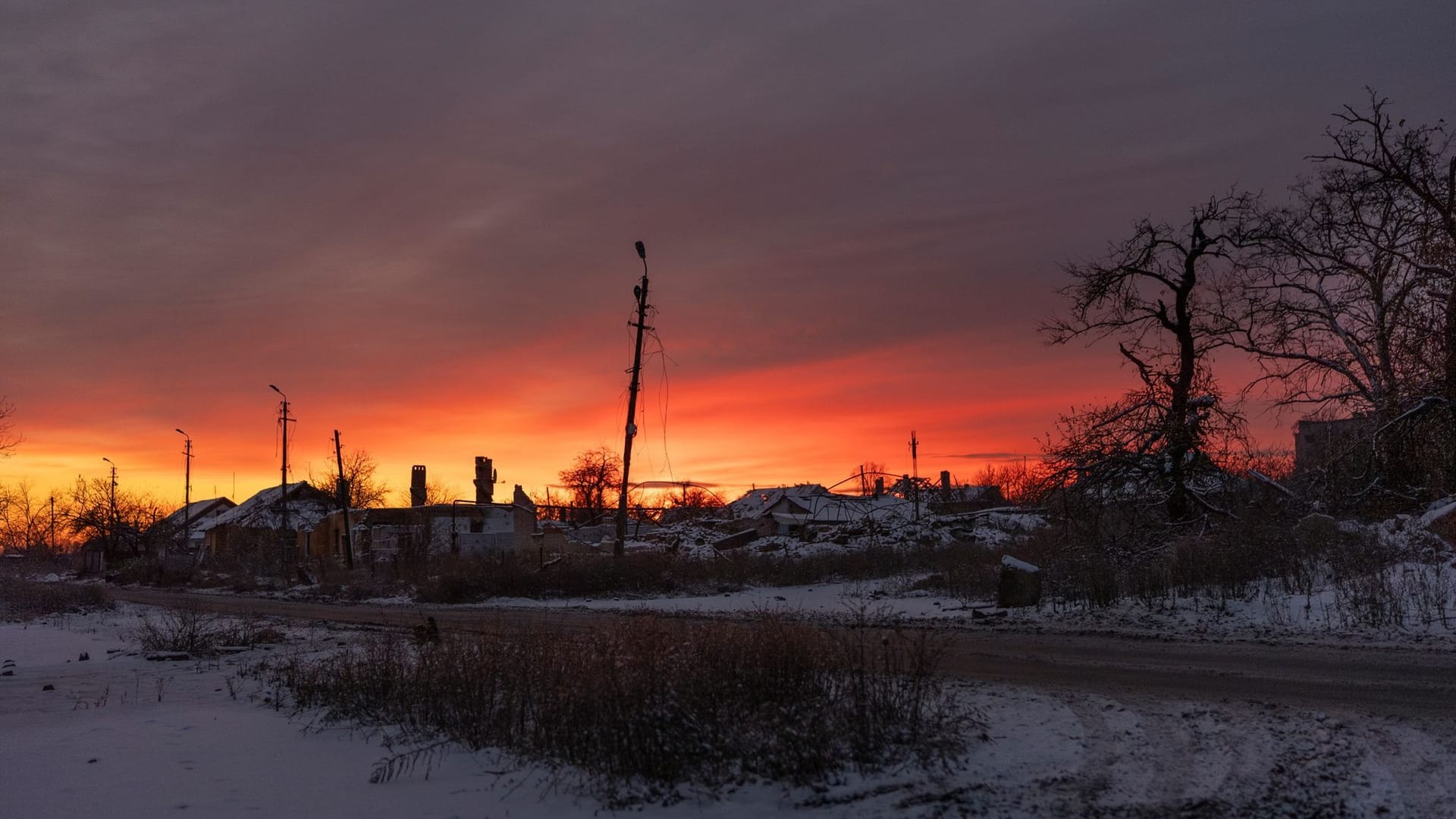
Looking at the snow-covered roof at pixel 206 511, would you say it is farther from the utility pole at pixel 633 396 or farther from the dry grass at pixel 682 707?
the dry grass at pixel 682 707

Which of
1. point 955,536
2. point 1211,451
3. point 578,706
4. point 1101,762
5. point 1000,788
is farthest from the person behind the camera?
point 955,536

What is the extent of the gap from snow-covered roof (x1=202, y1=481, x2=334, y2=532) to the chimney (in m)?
18.4

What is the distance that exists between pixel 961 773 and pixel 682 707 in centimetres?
205

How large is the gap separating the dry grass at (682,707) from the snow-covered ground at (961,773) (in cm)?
24

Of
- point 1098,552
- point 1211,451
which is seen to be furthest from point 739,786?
point 1211,451

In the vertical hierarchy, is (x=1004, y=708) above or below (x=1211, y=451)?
below

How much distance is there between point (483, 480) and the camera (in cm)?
6378

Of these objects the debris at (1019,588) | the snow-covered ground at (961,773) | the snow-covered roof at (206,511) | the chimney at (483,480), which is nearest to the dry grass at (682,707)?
the snow-covered ground at (961,773)

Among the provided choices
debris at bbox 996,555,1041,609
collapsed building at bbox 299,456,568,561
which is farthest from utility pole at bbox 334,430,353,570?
debris at bbox 996,555,1041,609

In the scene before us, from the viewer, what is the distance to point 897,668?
25.4 ft

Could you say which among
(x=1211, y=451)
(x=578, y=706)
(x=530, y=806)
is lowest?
(x=530, y=806)

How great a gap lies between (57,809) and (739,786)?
4745 mm

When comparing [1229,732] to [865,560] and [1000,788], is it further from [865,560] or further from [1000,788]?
[865,560]

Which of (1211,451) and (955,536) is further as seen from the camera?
(955,536)
